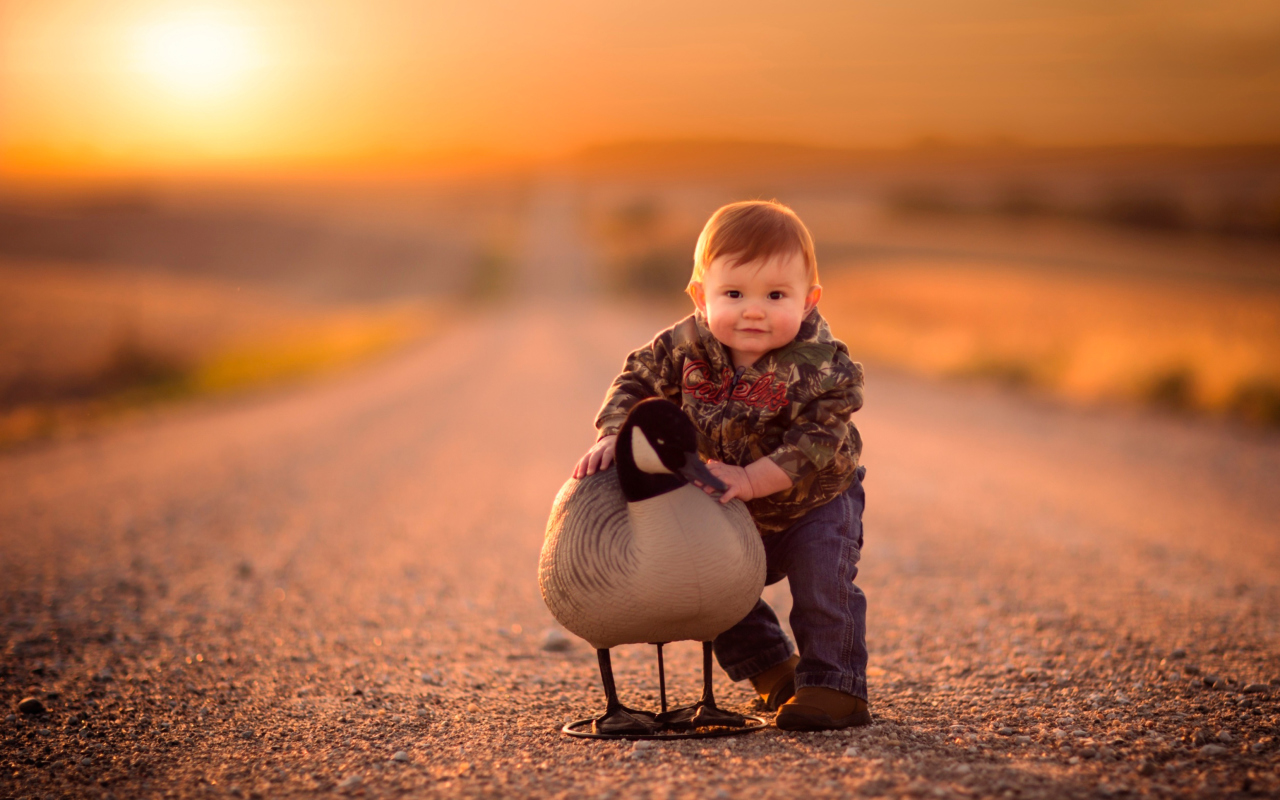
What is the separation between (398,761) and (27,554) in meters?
4.62

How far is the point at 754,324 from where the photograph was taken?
292cm

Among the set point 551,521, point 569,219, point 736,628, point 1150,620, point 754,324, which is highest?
point 569,219

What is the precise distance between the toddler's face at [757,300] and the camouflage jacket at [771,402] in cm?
10

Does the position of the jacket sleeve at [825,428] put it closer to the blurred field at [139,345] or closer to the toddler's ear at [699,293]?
the toddler's ear at [699,293]

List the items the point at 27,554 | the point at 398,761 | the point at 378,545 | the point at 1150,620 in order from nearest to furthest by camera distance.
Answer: the point at 398,761 → the point at 1150,620 → the point at 27,554 → the point at 378,545

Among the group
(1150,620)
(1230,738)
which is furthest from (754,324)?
(1150,620)

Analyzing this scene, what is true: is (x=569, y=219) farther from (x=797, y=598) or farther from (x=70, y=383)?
(x=797, y=598)

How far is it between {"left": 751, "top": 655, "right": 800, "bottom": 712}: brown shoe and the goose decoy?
57 cm

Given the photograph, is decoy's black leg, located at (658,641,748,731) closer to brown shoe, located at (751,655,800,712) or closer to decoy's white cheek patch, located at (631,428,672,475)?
brown shoe, located at (751,655,800,712)

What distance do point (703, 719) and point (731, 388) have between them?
112 centimetres

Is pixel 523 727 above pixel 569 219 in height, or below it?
below

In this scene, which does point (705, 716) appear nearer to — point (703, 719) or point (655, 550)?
point (703, 719)

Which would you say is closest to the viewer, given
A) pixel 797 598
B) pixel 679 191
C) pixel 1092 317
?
pixel 797 598

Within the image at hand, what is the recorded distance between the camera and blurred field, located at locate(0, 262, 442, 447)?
50.8 feet
